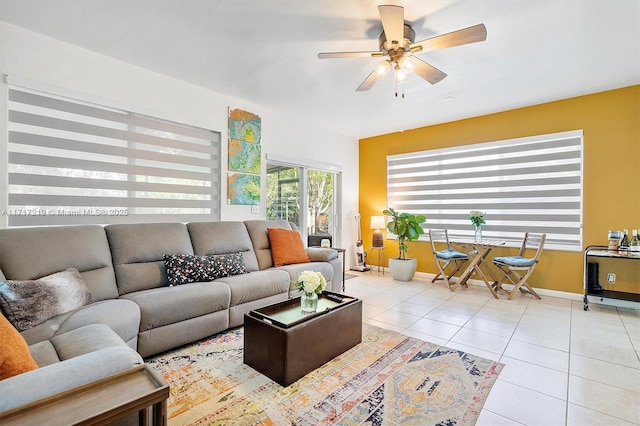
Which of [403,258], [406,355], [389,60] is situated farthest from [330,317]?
[403,258]

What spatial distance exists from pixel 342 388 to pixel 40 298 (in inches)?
77.5

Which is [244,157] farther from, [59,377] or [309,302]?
[59,377]

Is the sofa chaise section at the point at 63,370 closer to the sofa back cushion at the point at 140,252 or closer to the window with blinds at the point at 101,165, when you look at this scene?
the sofa back cushion at the point at 140,252

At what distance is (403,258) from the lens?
5.13 meters

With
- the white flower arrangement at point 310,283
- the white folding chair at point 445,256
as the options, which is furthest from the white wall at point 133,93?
the white folding chair at point 445,256

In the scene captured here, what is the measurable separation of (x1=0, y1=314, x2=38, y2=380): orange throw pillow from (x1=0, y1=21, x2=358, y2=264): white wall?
1896 millimetres

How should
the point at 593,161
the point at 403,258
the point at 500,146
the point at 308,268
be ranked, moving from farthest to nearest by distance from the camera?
the point at 403,258 → the point at 500,146 → the point at 593,161 → the point at 308,268

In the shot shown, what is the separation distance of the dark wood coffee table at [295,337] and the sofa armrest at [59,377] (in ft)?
3.07

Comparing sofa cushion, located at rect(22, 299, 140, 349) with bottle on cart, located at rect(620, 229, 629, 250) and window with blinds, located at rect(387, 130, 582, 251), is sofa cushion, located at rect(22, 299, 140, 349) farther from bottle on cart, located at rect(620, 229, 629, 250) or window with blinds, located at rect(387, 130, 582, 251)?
bottle on cart, located at rect(620, 229, 629, 250)

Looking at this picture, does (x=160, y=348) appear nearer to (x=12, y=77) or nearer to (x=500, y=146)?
(x=12, y=77)

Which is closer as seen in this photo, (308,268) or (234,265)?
(234,265)

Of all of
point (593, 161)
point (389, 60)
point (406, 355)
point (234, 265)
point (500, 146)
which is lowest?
point (406, 355)

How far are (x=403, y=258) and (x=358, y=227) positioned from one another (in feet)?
4.32

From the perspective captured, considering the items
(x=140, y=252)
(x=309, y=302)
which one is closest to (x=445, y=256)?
(x=309, y=302)
